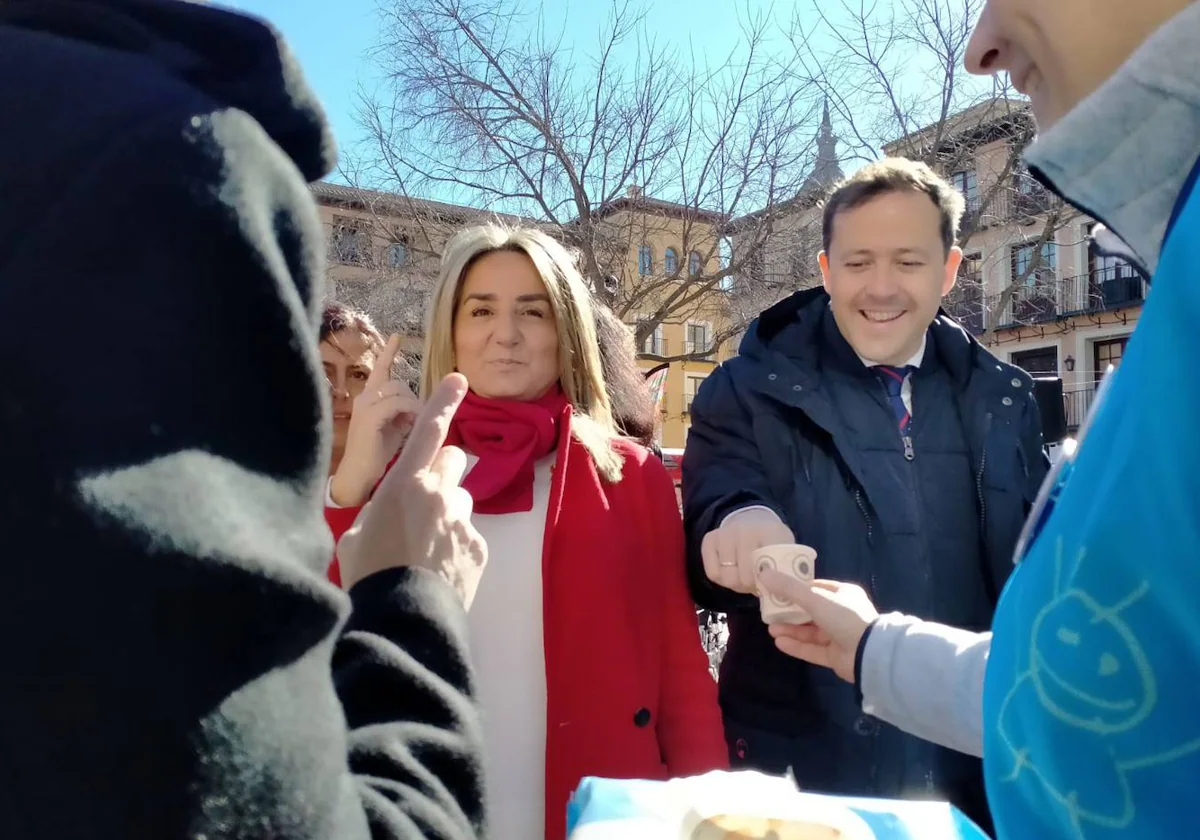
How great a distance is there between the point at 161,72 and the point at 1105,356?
31.6 metres

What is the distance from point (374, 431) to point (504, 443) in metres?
0.38

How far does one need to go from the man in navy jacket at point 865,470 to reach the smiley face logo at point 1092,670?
4.18 feet

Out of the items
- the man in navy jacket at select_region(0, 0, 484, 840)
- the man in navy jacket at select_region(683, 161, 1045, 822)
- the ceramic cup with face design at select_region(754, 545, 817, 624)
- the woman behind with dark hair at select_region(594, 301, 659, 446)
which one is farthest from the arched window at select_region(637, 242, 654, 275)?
the man in navy jacket at select_region(0, 0, 484, 840)

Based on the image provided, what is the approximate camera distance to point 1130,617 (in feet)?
1.86

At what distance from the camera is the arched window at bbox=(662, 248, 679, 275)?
401 inches

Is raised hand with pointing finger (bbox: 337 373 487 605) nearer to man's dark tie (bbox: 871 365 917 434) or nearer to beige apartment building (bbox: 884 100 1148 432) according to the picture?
man's dark tie (bbox: 871 365 917 434)

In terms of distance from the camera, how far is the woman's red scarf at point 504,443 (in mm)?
2330

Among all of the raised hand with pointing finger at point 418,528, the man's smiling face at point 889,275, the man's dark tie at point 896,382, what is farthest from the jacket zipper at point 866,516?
the raised hand with pointing finger at point 418,528

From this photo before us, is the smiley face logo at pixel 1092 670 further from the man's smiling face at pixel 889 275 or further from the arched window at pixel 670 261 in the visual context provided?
the arched window at pixel 670 261

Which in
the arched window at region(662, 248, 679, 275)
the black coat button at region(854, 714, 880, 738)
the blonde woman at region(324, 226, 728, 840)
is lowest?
the black coat button at region(854, 714, 880, 738)

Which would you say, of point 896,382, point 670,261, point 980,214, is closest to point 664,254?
point 670,261

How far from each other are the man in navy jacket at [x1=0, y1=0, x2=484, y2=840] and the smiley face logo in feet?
1.82

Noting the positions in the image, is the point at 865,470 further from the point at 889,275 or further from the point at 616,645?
the point at 616,645

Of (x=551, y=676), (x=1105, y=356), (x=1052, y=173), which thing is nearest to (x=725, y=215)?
(x=551, y=676)
